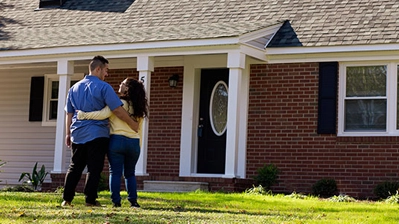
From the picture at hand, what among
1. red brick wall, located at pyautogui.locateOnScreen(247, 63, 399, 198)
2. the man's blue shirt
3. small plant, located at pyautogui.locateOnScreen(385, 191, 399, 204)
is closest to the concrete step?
red brick wall, located at pyautogui.locateOnScreen(247, 63, 399, 198)

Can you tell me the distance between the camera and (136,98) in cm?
920

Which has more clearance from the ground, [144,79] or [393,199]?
[144,79]

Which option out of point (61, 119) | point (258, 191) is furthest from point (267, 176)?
point (61, 119)

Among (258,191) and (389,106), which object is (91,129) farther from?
(389,106)

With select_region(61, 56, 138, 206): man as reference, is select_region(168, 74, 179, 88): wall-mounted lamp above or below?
above

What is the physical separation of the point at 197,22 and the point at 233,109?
2555mm

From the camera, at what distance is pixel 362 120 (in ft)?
46.9

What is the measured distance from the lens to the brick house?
14.0 m

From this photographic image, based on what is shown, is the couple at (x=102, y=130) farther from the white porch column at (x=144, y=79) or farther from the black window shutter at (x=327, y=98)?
the black window shutter at (x=327, y=98)

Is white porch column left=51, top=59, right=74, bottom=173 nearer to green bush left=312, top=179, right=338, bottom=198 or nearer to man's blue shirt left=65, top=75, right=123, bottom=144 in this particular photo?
green bush left=312, top=179, right=338, bottom=198

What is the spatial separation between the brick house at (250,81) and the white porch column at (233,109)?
0.02 meters

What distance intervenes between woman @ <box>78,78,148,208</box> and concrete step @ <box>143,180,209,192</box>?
492 centimetres

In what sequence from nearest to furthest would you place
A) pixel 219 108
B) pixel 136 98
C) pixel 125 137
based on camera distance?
pixel 125 137 → pixel 136 98 → pixel 219 108

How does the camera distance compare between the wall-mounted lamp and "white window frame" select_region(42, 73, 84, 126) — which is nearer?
the wall-mounted lamp
